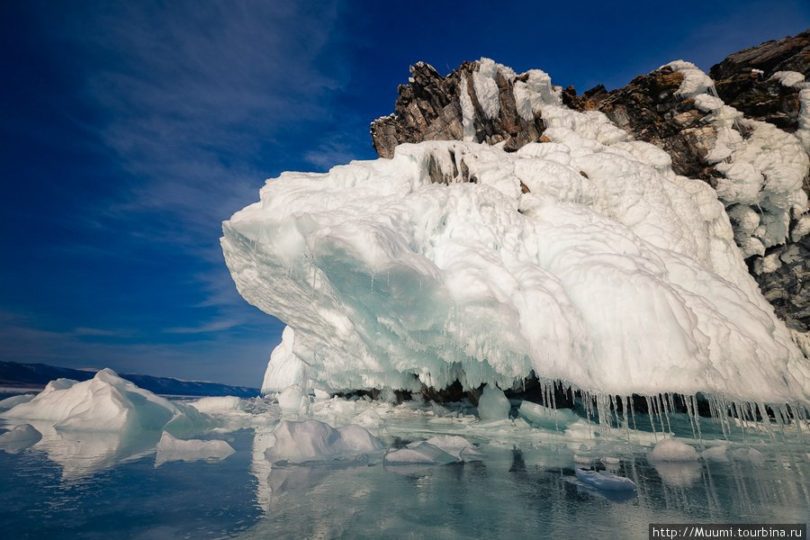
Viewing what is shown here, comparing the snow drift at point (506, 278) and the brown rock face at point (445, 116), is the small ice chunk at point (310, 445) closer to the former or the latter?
the snow drift at point (506, 278)

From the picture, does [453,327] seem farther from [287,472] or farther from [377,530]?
[377,530]

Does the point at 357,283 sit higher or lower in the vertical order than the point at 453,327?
higher

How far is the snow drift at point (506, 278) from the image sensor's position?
7902 millimetres

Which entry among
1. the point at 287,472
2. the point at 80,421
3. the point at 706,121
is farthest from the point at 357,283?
the point at 706,121

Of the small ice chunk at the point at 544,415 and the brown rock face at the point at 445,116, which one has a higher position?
the brown rock face at the point at 445,116

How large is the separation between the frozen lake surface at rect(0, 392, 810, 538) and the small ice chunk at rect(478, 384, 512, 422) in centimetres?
394

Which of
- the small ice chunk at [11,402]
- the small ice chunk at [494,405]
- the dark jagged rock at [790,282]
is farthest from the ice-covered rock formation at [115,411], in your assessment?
the dark jagged rock at [790,282]

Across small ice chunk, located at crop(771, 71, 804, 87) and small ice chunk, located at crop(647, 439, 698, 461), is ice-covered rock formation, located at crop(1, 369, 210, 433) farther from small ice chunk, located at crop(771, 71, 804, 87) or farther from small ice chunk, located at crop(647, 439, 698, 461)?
small ice chunk, located at crop(771, 71, 804, 87)

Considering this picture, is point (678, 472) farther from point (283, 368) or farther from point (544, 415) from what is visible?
point (283, 368)

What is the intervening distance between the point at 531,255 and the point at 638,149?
11023mm

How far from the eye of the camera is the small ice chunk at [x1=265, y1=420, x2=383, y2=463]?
6.38m

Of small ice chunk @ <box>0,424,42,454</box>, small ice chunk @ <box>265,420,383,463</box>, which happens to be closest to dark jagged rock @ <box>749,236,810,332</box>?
small ice chunk @ <box>265,420,383,463</box>

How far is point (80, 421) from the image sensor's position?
Result: 960 cm

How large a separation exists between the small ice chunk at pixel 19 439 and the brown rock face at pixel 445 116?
19185mm
